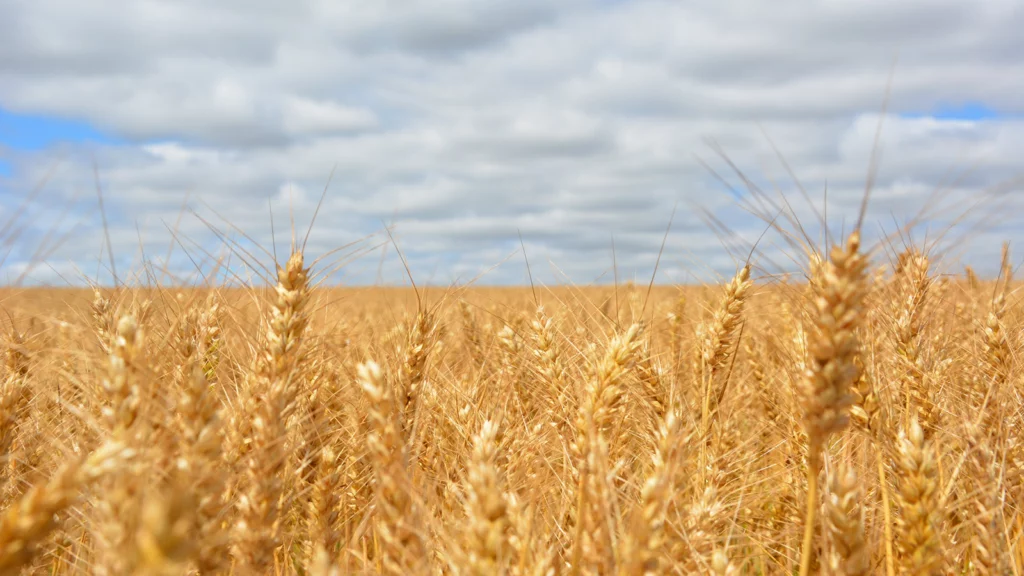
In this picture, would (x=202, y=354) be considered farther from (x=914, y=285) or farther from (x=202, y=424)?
(x=914, y=285)

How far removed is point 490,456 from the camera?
174cm

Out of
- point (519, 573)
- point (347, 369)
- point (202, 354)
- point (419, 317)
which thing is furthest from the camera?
point (347, 369)

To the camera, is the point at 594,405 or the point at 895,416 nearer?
the point at 594,405

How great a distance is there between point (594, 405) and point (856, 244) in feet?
2.68

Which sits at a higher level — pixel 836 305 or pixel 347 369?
pixel 836 305

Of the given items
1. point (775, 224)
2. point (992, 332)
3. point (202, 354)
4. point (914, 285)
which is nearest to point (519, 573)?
point (775, 224)

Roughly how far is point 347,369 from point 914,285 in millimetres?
2778

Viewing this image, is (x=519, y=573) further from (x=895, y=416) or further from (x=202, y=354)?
(x=895, y=416)

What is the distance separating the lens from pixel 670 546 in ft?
6.31

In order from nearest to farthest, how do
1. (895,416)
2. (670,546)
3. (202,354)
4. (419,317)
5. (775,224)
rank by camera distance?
(670,546) < (775,224) < (202,354) < (419,317) < (895,416)

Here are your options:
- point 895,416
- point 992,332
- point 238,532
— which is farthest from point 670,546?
point 992,332

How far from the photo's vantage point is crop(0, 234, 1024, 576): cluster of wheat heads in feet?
4.94

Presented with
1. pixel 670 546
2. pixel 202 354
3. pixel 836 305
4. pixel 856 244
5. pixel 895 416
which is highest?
pixel 856 244

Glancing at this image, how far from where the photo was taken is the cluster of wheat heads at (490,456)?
4.94 feet
